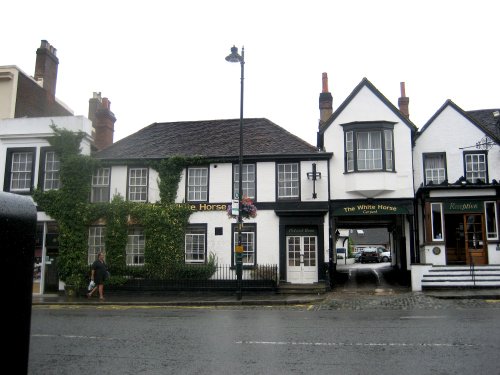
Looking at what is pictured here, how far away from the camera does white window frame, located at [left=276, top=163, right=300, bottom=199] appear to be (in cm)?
2406

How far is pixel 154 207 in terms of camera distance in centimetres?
2392

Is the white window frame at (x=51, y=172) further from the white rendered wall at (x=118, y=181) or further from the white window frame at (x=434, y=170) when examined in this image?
the white window frame at (x=434, y=170)

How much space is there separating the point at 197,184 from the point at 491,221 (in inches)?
564

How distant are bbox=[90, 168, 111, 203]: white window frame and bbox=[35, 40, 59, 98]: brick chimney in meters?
9.75

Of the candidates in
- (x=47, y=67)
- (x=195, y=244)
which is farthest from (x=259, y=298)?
(x=47, y=67)

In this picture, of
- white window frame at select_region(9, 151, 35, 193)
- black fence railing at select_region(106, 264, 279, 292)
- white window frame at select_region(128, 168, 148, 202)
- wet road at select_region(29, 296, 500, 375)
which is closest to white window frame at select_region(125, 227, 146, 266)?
black fence railing at select_region(106, 264, 279, 292)

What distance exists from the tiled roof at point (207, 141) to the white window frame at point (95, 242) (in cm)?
381

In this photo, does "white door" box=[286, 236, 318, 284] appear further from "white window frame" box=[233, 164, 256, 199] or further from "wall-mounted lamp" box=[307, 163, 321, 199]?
"white window frame" box=[233, 164, 256, 199]

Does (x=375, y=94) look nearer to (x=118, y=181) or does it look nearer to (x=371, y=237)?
(x=118, y=181)

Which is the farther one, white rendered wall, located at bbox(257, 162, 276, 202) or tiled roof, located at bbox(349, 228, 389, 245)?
tiled roof, located at bbox(349, 228, 389, 245)

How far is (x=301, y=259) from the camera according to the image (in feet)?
77.6

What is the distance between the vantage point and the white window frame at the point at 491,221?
23.2 m

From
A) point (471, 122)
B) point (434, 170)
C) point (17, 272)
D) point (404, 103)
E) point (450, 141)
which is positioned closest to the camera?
point (17, 272)

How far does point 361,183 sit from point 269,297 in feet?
23.3
